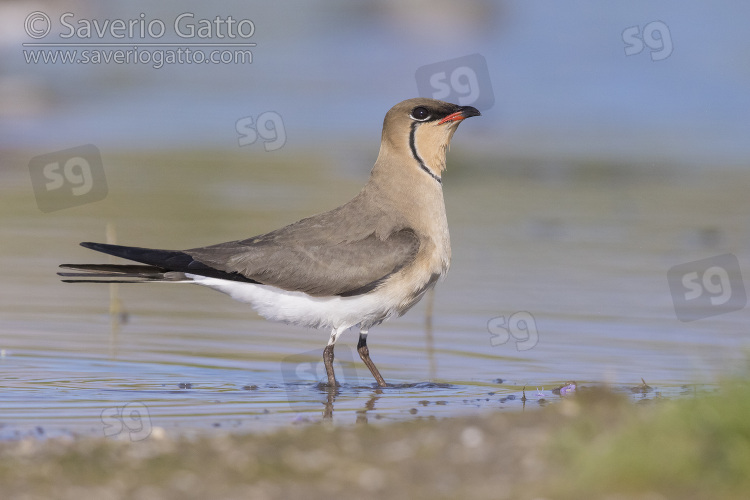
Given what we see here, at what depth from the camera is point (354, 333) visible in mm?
10422

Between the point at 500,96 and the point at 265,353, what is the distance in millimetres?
18329

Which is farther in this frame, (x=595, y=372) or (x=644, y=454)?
(x=595, y=372)

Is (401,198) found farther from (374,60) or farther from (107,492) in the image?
(374,60)

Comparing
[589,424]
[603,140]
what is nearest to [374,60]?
[603,140]

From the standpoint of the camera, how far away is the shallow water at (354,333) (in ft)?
23.3

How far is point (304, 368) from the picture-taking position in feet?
27.1

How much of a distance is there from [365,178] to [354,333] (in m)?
6.59

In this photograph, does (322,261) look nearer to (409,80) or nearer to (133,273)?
(133,273)

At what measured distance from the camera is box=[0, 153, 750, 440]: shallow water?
23.3 ft

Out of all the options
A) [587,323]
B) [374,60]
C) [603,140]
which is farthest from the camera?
[374,60]

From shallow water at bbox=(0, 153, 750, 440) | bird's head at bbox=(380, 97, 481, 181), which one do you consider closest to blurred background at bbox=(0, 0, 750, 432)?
shallow water at bbox=(0, 153, 750, 440)

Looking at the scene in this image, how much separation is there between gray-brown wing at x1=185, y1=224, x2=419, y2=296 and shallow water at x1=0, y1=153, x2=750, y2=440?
0.59 m

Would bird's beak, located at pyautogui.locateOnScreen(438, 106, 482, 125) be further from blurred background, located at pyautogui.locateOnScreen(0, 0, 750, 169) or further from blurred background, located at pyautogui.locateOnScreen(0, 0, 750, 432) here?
blurred background, located at pyautogui.locateOnScreen(0, 0, 750, 169)

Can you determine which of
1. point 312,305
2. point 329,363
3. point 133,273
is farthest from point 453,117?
point 133,273
